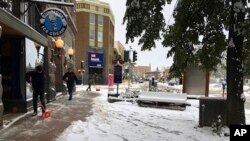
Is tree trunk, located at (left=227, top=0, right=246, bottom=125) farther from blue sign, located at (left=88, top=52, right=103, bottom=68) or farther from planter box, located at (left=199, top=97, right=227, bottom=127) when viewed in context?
blue sign, located at (left=88, top=52, right=103, bottom=68)

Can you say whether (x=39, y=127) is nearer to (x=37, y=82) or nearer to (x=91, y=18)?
(x=37, y=82)

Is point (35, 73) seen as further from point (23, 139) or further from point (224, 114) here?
point (224, 114)

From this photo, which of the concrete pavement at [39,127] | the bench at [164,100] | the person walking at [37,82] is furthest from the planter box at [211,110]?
the bench at [164,100]

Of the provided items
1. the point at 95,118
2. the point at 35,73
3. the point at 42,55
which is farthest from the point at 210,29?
the point at 42,55

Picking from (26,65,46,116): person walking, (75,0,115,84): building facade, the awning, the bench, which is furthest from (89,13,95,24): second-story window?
(26,65,46,116): person walking

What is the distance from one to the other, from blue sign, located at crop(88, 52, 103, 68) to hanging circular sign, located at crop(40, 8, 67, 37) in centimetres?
5825

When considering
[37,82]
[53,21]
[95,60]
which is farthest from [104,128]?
[95,60]

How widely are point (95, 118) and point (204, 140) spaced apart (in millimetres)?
4395

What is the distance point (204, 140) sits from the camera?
35.4 feet

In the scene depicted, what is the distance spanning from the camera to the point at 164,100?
64.0ft

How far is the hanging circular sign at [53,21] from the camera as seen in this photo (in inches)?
683

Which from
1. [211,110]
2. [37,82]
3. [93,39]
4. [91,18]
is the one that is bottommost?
[211,110]

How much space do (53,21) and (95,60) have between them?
59.7 m

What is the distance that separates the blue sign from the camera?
251ft
